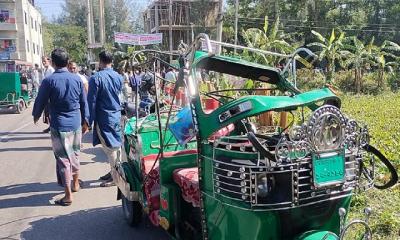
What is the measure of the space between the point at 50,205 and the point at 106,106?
1475 mm

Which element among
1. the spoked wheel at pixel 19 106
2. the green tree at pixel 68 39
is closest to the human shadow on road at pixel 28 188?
the spoked wheel at pixel 19 106

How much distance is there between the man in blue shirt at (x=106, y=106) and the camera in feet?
A: 19.3

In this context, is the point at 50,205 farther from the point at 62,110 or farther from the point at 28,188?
the point at 62,110

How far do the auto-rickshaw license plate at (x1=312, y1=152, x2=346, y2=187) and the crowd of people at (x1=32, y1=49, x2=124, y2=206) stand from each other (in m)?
Answer: 3.68

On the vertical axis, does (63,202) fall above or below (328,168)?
below

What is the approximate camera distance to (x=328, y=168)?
2.81m

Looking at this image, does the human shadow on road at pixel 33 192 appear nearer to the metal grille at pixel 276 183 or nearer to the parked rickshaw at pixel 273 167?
the parked rickshaw at pixel 273 167

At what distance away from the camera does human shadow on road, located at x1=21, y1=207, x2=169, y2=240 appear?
4773 mm

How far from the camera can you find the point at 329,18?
126 feet

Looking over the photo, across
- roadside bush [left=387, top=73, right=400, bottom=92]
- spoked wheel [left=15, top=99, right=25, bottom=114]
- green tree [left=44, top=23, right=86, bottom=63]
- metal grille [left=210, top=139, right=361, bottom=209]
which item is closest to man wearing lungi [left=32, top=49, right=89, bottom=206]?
metal grille [left=210, top=139, right=361, bottom=209]

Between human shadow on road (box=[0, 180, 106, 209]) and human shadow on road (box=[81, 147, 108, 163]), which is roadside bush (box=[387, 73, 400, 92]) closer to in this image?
human shadow on road (box=[81, 147, 108, 163])

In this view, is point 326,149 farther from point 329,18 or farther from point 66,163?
point 329,18

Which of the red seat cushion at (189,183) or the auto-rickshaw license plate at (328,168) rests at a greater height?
the auto-rickshaw license plate at (328,168)

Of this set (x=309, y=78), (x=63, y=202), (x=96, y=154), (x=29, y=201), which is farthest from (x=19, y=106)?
(x=309, y=78)
